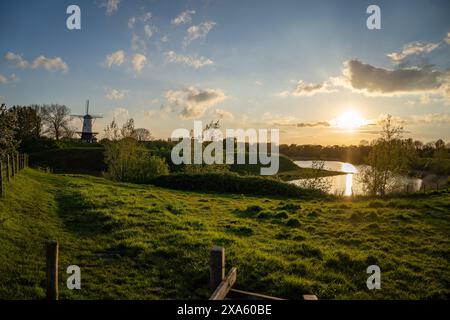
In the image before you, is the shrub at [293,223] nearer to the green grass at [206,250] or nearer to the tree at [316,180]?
the green grass at [206,250]

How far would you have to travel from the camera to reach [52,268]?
611 centimetres

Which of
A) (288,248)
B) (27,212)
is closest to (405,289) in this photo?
(288,248)

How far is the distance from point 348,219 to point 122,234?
40.8 feet

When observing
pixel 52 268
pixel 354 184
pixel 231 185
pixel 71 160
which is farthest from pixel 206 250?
pixel 71 160

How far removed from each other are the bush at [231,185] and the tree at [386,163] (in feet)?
23.5

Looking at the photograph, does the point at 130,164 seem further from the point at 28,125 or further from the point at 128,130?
the point at 28,125

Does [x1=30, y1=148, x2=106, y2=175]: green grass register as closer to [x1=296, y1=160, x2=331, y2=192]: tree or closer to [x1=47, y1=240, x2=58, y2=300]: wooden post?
[x1=296, y1=160, x2=331, y2=192]: tree

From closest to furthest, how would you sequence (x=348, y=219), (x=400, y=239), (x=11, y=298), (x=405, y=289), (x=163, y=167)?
(x=11, y=298)
(x=405, y=289)
(x=400, y=239)
(x=348, y=219)
(x=163, y=167)

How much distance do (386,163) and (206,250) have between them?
29682 millimetres

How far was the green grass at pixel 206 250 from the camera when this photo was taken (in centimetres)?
822

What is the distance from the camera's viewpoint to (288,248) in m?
11.5
